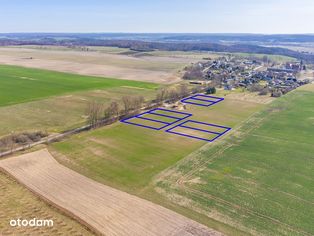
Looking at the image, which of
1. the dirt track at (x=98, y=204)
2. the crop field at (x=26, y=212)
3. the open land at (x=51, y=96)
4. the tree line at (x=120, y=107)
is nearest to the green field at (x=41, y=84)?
the open land at (x=51, y=96)

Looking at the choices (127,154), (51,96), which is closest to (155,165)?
(127,154)

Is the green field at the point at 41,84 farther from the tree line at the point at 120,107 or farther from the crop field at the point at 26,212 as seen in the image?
the crop field at the point at 26,212

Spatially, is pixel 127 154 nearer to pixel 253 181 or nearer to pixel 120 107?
pixel 253 181

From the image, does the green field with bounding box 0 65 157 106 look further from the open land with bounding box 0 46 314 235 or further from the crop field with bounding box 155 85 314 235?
the crop field with bounding box 155 85 314 235

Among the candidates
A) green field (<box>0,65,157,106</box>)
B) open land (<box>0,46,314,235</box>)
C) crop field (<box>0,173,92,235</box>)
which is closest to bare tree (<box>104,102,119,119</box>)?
open land (<box>0,46,314,235</box>)

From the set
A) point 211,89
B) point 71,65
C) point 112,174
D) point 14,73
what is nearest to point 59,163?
point 112,174

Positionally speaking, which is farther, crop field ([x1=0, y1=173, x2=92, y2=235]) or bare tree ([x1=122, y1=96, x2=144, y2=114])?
bare tree ([x1=122, y1=96, x2=144, y2=114])

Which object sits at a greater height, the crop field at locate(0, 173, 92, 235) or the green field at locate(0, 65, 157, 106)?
the green field at locate(0, 65, 157, 106)
